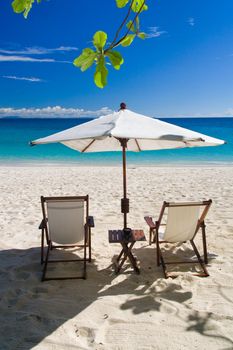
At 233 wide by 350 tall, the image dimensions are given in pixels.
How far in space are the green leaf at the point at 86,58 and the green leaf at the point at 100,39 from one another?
1.2 inches

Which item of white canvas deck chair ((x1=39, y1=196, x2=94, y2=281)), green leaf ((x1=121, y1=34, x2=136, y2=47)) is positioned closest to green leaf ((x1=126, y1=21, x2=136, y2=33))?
green leaf ((x1=121, y1=34, x2=136, y2=47))

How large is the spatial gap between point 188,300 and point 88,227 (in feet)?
4.78

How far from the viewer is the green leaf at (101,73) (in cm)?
117

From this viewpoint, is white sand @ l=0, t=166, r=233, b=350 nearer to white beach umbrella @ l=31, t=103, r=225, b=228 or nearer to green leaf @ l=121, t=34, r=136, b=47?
white beach umbrella @ l=31, t=103, r=225, b=228

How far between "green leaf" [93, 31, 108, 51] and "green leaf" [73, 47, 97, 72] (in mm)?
29

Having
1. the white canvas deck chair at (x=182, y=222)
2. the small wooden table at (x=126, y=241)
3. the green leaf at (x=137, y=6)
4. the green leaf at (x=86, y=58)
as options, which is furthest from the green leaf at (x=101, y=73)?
the small wooden table at (x=126, y=241)

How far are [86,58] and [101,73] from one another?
7 centimetres

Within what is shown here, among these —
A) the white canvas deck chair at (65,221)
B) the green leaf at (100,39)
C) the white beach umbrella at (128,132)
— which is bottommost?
the white canvas deck chair at (65,221)

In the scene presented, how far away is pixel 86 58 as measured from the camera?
117cm

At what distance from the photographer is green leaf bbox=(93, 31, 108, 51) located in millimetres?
1174

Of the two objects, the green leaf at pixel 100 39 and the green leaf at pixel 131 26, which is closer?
the green leaf at pixel 100 39

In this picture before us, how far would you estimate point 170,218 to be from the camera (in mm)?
3789

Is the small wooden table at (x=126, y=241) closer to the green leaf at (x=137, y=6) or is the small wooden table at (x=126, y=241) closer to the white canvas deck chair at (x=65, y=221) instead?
the white canvas deck chair at (x=65, y=221)

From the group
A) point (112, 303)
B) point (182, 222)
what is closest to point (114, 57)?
point (112, 303)
